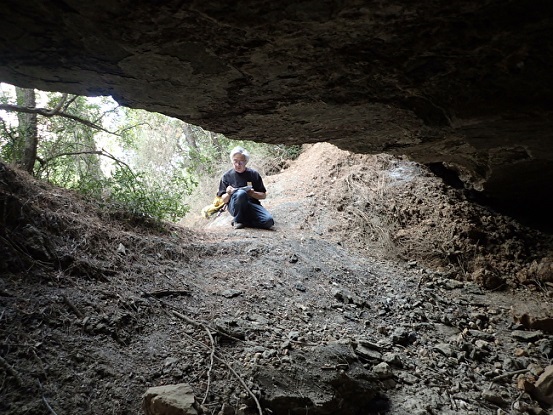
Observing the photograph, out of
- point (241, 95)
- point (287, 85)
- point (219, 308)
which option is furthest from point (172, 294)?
point (287, 85)

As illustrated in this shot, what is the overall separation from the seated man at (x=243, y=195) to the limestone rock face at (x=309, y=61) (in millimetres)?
2655

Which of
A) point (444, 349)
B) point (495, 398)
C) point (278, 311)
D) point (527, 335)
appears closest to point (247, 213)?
point (278, 311)

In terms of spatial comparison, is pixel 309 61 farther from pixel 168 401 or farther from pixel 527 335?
pixel 527 335

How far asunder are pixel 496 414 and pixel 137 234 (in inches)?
136

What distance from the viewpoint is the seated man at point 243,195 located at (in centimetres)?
554

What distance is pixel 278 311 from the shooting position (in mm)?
3270

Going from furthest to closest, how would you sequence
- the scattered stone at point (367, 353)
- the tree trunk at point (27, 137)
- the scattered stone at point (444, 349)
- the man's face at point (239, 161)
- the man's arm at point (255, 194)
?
the man's arm at point (255, 194) → the man's face at point (239, 161) → the tree trunk at point (27, 137) → the scattered stone at point (444, 349) → the scattered stone at point (367, 353)

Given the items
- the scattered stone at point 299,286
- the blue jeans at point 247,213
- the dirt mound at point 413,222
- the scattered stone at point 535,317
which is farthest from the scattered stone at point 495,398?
the blue jeans at point 247,213

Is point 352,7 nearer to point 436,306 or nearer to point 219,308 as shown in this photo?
point 219,308

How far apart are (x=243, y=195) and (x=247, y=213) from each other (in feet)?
0.92

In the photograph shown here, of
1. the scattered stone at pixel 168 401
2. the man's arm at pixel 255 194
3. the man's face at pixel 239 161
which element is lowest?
the scattered stone at pixel 168 401

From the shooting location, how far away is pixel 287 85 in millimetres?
2316

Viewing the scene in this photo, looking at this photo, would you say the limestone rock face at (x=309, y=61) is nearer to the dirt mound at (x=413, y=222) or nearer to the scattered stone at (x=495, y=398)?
the scattered stone at (x=495, y=398)

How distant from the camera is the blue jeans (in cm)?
554
